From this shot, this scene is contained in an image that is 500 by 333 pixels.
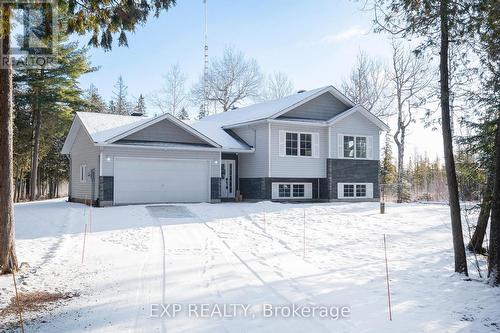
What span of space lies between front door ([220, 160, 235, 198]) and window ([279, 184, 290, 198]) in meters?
2.56

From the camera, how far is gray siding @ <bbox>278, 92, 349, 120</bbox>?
21.1 m

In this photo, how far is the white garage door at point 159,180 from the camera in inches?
686

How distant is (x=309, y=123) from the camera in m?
20.5

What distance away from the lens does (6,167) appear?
24.4ft

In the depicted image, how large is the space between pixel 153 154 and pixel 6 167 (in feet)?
34.7

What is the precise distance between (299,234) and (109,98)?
45.3m

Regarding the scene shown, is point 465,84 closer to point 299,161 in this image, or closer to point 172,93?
point 299,161

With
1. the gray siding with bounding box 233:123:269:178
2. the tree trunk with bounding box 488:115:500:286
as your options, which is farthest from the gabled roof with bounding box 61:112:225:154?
the tree trunk with bounding box 488:115:500:286

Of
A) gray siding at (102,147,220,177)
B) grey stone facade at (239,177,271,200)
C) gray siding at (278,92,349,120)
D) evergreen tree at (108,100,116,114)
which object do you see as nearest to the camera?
gray siding at (102,147,220,177)

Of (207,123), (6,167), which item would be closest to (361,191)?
(207,123)

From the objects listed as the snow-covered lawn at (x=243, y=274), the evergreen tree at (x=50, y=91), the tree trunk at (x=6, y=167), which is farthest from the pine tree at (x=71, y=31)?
the evergreen tree at (x=50, y=91)

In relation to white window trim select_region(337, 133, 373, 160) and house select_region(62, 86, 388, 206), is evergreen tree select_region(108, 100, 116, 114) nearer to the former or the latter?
house select_region(62, 86, 388, 206)

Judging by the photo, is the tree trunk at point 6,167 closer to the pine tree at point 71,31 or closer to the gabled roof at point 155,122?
the pine tree at point 71,31

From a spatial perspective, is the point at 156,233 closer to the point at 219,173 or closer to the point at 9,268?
the point at 9,268
